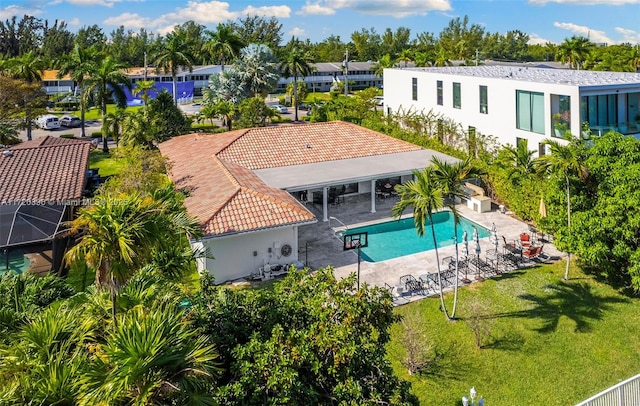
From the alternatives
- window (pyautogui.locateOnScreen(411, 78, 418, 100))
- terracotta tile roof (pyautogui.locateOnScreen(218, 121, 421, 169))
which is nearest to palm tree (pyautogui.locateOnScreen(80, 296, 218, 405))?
terracotta tile roof (pyautogui.locateOnScreen(218, 121, 421, 169))

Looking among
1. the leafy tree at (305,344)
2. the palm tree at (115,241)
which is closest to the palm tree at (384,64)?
the leafy tree at (305,344)

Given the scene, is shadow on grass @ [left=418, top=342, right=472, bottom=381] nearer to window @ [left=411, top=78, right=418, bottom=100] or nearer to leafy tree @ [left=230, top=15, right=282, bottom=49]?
window @ [left=411, top=78, right=418, bottom=100]

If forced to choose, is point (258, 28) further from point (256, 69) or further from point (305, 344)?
point (305, 344)

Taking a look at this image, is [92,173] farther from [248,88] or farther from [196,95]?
[196,95]

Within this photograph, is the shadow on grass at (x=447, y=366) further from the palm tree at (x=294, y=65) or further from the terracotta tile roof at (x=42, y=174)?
the palm tree at (x=294, y=65)

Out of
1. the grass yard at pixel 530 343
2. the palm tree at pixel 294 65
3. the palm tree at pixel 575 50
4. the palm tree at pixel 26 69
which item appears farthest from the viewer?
the palm tree at pixel 575 50
